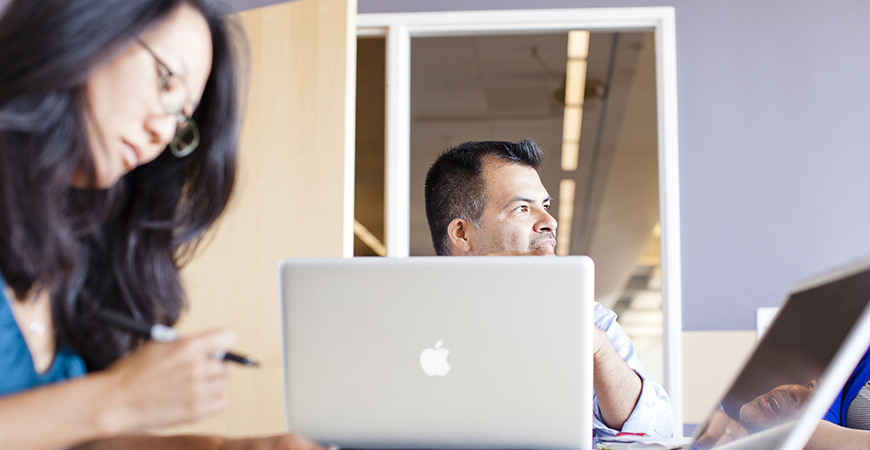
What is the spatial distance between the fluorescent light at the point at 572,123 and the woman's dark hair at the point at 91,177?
2.61 meters

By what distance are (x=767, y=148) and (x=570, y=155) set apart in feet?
7.07

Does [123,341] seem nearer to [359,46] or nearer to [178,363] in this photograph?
[178,363]

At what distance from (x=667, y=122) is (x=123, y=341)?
7.15 feet

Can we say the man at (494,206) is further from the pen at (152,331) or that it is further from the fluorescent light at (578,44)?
the pen at (152,331)

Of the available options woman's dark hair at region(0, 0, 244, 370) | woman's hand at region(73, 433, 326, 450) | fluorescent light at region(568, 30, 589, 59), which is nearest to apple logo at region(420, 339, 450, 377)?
woman's hand at region(73, 433, 326, 450)

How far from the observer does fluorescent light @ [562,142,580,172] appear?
4457mm

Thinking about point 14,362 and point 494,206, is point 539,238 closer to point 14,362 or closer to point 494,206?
point 494,206

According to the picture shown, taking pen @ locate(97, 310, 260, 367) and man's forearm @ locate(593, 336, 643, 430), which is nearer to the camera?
pen @ locate(97, 310, 260, 367)

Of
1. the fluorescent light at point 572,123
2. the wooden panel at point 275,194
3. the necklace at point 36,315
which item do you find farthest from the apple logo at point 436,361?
the fluorescent light at point 572,123

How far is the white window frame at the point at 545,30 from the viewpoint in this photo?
2.59 m

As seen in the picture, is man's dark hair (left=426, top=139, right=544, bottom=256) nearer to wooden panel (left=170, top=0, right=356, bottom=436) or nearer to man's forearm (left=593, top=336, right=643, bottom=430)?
wooden panel (left=170, top=0, right=356, bottom=436)

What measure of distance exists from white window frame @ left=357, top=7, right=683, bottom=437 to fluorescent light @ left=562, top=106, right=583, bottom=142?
30.6 inches

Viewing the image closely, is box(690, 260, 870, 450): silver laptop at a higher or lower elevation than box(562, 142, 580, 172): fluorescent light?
lower

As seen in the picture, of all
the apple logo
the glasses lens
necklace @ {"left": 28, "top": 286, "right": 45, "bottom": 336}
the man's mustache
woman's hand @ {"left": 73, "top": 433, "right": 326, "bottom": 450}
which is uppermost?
the glasses lens
